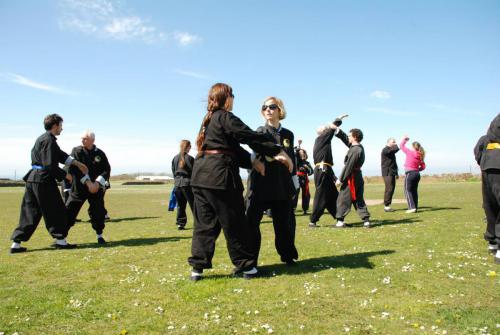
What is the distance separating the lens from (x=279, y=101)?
5.84m

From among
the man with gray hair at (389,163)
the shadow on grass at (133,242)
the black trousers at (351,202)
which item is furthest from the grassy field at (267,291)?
the man with gray hair at (389,163)

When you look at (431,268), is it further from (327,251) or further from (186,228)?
(186,228)

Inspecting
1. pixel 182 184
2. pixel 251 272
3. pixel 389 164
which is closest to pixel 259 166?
pixel 251 272

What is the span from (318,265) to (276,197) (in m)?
1.23

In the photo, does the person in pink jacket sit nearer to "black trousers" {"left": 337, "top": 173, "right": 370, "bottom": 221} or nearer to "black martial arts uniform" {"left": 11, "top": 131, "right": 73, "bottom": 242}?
"black trousers" {"left": 337, "top": 173, "right": 370, "bottom": 221}

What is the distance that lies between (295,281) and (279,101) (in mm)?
2496

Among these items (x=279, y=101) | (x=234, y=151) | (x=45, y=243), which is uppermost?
(x=279, y=101)

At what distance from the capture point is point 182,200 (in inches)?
424

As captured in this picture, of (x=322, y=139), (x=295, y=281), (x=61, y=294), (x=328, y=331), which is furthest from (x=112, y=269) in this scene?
(x=322, y=139)

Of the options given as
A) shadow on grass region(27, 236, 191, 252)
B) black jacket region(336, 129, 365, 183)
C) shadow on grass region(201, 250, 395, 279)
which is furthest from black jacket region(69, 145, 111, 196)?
black jacket region(336, 129, 365, 183)

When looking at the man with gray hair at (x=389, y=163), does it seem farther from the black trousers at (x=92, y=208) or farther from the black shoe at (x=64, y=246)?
the black shoe at (x=64, y=246)

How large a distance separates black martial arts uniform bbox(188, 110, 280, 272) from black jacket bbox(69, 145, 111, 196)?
4240 millimetres

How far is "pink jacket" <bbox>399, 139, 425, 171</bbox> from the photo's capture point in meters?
13.3

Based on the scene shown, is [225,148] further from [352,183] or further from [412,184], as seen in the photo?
[412,184]
